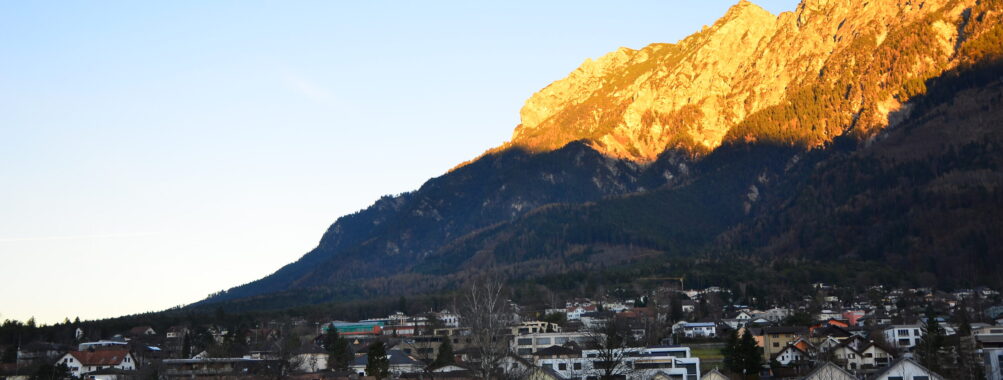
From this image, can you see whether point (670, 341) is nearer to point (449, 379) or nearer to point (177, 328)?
point (449, 379)


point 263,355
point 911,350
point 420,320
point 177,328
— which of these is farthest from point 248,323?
point 911,350

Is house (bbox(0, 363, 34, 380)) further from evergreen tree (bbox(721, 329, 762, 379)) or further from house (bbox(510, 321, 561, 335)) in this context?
evergreen tree (bbox(721, 329, 762, 379))

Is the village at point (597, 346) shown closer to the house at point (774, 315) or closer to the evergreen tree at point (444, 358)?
the evergreen tree at point (444, 358)

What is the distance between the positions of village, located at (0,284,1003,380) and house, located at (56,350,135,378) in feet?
0.66

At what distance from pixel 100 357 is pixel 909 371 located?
3272 inches

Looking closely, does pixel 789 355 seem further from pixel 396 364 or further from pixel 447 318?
pixel 447 318

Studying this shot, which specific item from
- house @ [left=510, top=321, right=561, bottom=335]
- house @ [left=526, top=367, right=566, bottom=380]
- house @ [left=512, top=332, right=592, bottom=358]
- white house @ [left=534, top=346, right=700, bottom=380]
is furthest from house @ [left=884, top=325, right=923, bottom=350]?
house @ [left=526, top=367, right=566, bottom=380]

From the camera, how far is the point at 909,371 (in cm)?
8450

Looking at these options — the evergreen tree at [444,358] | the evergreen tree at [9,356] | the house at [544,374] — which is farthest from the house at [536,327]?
the evergreen tree at [9,356]

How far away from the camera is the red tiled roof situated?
12181 cm

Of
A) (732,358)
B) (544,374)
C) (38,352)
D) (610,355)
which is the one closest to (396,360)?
(544,374)

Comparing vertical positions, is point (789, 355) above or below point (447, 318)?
below

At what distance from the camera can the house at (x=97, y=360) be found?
121m

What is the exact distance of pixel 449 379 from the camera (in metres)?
90.6
